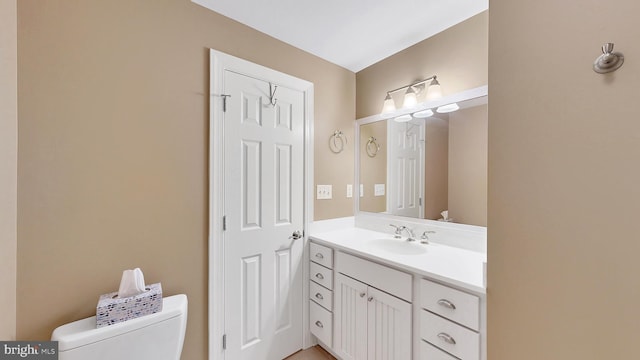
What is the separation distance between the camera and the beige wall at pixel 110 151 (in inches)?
39.5

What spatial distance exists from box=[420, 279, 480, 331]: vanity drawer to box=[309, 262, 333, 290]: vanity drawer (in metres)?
0.69

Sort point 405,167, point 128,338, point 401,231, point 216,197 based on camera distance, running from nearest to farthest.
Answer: point 128,338
point 216,197
point 401,231
point 405,167

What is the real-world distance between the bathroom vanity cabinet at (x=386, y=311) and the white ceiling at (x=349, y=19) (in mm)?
1530

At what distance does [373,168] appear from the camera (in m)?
2.21

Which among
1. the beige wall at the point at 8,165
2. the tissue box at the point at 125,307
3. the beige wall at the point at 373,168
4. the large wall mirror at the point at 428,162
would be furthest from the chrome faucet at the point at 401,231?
the beige wall at the point at 8,165

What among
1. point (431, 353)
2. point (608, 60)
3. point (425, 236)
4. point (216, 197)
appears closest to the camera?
point (608, 60)

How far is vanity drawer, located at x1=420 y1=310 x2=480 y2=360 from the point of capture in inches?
39.2

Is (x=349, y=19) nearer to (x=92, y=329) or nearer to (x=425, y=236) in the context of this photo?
(x=425, y=236)

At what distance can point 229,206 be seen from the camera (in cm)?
151

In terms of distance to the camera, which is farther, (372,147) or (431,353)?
(372,147)

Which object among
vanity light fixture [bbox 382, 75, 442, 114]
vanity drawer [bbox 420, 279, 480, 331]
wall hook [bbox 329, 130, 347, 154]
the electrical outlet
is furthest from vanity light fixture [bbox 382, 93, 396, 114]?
vanity drawer [bbox 420, 279, 480, 331]

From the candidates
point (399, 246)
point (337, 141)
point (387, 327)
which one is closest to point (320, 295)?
point (387, 327)

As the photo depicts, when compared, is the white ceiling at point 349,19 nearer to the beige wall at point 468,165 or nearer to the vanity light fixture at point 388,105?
the vanity light fixture at point 388,105

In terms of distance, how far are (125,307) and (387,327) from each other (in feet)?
4.33
